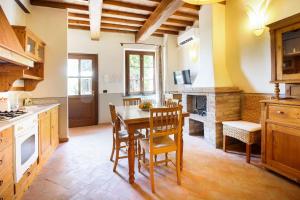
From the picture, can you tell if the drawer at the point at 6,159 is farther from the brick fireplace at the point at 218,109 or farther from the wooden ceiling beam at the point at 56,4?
the wooden ceiling beam at the point at 56,4

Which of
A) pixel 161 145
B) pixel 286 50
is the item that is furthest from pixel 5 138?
pixel 286 50

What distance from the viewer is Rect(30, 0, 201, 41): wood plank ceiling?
12.3 ft

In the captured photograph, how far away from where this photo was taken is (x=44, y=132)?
2818 mm

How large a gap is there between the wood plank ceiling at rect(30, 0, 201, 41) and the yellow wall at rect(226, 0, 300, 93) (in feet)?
2.97

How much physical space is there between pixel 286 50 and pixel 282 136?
1105 millimetres

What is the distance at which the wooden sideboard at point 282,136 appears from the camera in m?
2.10

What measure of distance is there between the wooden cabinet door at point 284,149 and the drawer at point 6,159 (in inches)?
118

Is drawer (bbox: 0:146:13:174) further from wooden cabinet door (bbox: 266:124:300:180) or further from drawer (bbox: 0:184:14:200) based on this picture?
wooden cabinet door (bbox: 266:124:300:180)

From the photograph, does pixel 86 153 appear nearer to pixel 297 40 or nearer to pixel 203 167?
pixel 203 167

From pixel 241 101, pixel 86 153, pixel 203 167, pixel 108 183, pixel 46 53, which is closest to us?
pixel 108 183

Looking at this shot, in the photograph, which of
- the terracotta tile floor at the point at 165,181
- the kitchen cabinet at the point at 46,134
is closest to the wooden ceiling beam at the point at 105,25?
the kitchen cabinet at the point at 46,134

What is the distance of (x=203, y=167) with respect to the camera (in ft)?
8.61

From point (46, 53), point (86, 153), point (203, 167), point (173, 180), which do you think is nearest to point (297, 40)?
point (203, 167)

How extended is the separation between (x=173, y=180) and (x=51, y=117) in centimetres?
238
